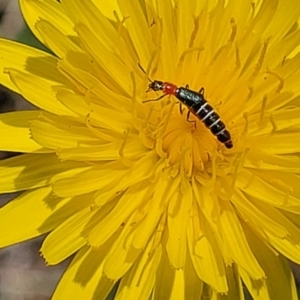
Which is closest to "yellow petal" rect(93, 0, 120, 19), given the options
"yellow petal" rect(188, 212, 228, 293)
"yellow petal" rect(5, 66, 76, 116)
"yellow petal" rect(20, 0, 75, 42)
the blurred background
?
"yellow petal" rect(20, 0, 75, 42)

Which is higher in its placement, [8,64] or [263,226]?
[263,226]

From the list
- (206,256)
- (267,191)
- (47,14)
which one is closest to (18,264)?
(47,14)

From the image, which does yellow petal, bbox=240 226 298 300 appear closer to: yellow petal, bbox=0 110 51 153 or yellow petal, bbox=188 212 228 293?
yellow petal, bbox=188 212 228 293

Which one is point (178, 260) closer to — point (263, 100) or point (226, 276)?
point (226, 276)

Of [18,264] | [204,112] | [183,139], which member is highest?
[204,112]

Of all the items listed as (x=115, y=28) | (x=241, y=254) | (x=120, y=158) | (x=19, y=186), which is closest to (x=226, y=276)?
(x=241, y=254)

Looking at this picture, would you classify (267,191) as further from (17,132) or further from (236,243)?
(17,132)

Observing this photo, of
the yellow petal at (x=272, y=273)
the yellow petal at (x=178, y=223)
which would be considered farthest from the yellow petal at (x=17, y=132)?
the yellow petal at (x=272, y=273)
